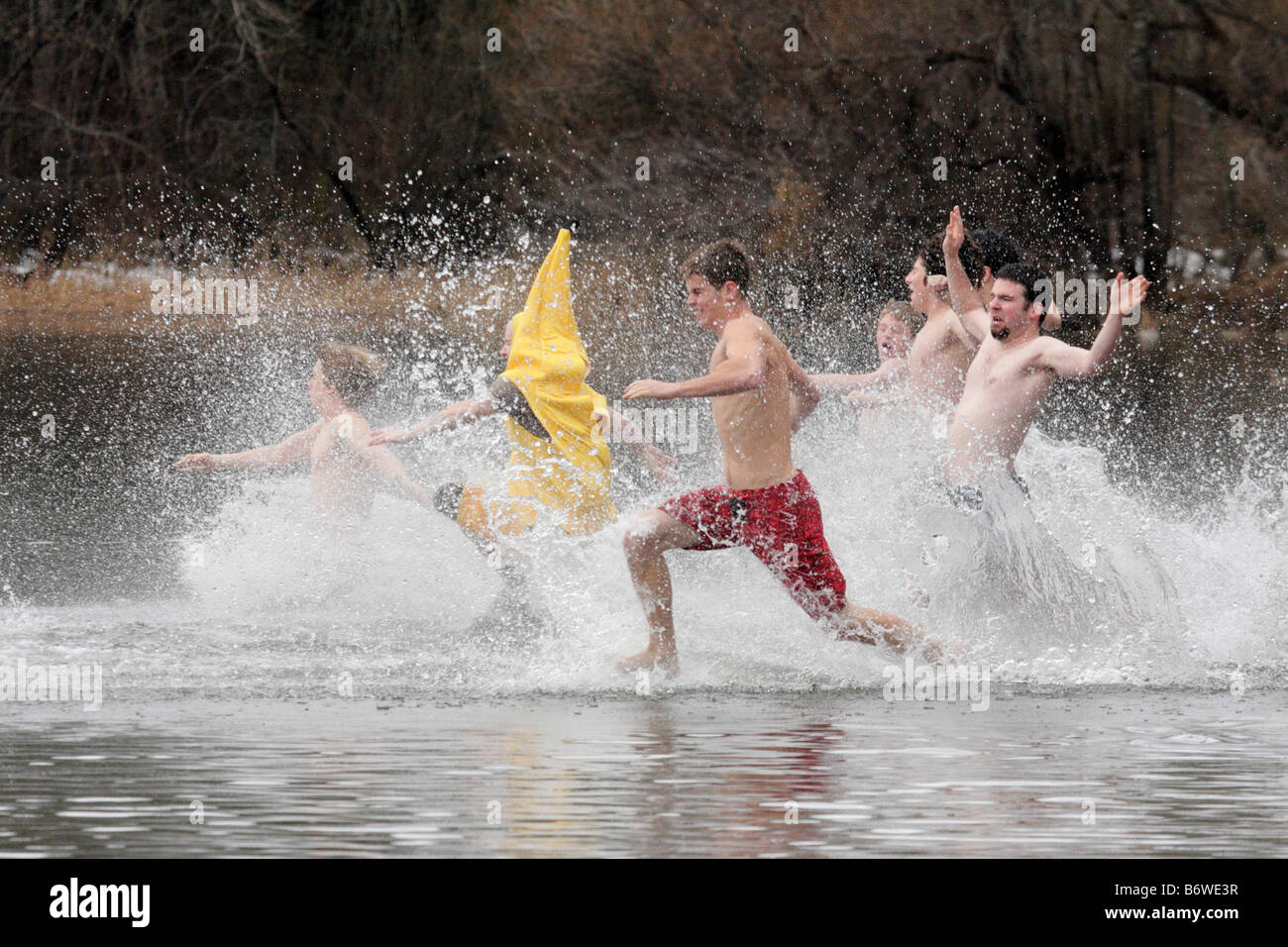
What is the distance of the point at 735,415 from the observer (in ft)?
31.3

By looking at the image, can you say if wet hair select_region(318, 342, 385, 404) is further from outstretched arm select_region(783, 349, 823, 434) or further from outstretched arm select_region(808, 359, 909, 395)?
outstretched arm select_region(783, 349, 823, 434)

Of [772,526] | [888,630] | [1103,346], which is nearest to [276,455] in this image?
[772,526]

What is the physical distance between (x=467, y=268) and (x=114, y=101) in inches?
232

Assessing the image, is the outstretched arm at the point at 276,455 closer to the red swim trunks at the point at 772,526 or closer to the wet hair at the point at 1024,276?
the red swim trunks at the point at 772,526

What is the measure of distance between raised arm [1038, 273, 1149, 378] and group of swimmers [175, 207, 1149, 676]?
0.01 m

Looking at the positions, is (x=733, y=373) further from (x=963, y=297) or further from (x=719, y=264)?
(x=963, y=297)

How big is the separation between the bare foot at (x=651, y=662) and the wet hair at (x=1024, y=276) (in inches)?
80.1

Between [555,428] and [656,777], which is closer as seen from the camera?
[656,777]

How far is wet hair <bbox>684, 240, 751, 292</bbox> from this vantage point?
9594 mm

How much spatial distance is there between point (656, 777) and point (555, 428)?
3430mm

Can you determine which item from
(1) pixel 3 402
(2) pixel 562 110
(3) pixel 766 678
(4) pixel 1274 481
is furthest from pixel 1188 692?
(2) pixel 562 110

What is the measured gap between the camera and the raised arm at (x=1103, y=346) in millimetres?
9422

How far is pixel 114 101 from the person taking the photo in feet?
102

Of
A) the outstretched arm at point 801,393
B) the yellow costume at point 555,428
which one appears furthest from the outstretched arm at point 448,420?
the outstretched arm at point 801,393
